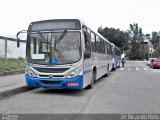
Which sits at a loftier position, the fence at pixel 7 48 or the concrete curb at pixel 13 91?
the fence at pixel 7 48

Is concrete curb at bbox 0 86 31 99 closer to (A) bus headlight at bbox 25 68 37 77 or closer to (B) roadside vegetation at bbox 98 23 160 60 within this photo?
(A) bus headlight at bbox 25 68 37 77

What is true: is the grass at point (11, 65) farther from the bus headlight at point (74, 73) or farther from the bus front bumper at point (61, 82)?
the bus headlight at point (74, 73)

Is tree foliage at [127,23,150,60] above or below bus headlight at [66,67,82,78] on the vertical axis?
above

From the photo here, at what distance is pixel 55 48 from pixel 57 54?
0.27m

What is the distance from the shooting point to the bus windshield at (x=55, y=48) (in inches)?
391

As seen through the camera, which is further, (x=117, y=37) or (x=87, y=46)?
(x=117, y=37)

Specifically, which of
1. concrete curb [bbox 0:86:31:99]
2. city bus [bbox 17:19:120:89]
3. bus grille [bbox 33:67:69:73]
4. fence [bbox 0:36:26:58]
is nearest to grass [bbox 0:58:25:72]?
fence [bbox 0:36:26:58]

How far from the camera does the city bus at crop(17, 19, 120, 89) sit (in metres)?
9.81

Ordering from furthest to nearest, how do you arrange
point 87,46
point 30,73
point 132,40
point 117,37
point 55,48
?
point 132,40, point 117,37, point 87,46, point 30,73, point 55,48

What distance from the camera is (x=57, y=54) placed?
1001 centimetres

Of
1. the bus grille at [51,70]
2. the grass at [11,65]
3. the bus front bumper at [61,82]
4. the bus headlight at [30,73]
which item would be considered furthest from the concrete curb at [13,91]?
the grass at [11,65]

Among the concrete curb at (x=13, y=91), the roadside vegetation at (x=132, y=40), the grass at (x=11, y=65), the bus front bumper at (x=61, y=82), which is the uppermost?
the roadside vegetation at (x=132, y=40)

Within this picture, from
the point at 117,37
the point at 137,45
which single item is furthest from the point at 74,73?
the point at 137,45

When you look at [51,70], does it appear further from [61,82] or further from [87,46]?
[87,46]
